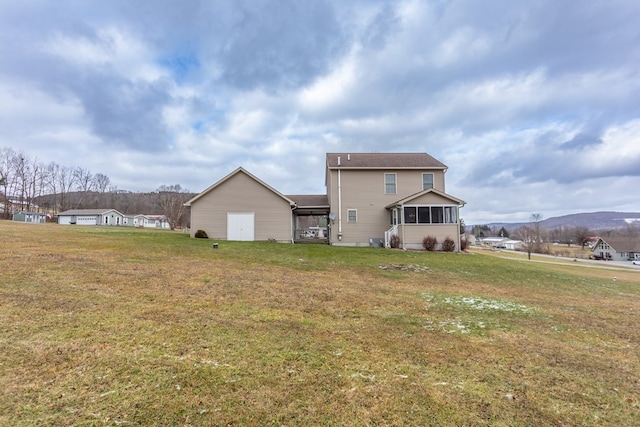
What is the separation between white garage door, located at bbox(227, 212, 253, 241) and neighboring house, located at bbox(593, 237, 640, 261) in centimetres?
8355

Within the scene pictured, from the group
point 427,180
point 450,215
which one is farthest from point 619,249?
point 450,215

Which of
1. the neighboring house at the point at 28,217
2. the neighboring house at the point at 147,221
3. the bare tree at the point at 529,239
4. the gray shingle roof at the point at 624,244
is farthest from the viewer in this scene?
the neighboring house at the point at 147,221

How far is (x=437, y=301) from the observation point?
7777 mm

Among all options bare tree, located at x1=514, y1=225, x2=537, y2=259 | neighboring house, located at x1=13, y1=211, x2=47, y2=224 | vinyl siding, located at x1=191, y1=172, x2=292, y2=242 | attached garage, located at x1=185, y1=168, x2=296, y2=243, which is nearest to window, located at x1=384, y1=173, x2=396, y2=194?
attached garage, located at x1=185, y1=168, x2=296, y2=243

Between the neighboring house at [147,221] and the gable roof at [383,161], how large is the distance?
5812 cm

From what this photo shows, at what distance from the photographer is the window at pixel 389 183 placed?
2398 cm

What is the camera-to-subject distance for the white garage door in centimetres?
2152

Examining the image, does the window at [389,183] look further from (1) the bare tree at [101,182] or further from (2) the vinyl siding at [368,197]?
(1) the bare tree at [101,182]

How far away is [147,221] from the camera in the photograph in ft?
257

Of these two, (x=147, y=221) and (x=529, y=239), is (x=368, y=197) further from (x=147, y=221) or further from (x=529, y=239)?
(x=147, y=221)

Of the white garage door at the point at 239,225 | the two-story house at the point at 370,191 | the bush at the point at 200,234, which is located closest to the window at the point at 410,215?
the two-story house at the point at 370,191

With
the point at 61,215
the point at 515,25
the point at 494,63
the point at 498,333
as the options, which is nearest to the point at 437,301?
the point at 498,333

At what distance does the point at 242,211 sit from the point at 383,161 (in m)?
12.0

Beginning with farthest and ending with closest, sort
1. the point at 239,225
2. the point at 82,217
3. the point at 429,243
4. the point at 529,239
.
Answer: the point at 82,217
the point at 529,239
the point at 239,225
the point at 429,243
